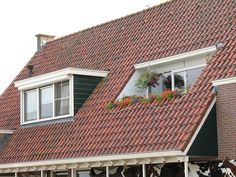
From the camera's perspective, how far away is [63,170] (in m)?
23.6

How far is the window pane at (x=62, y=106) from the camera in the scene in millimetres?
24547

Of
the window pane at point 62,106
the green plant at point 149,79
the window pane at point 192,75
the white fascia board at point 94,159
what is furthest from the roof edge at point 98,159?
the green plant at point 149,79

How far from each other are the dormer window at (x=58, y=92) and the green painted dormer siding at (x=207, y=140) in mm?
7286

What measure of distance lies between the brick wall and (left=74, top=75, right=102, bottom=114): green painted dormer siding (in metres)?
7.38

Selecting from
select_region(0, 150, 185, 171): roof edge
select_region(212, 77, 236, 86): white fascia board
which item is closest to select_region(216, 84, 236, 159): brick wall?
select_region(212, 77, 236, 86): white fascia board

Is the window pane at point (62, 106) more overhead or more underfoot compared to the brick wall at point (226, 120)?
more overhead

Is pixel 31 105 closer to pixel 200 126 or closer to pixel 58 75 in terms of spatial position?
pixel 58 75

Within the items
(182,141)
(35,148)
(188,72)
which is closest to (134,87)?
(188,72)

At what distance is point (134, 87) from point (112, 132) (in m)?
2.87

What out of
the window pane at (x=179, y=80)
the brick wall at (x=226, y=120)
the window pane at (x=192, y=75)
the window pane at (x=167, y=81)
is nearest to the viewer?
the brick wall at (x=226, y=120)

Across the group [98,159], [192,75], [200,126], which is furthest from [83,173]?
[200,126]

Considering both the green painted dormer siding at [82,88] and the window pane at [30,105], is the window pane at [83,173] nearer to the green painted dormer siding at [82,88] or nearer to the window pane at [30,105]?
the green painted dormer siding at [82,88]

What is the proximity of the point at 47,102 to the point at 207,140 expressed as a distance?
9.38 meters

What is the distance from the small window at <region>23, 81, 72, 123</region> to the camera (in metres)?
24.7
